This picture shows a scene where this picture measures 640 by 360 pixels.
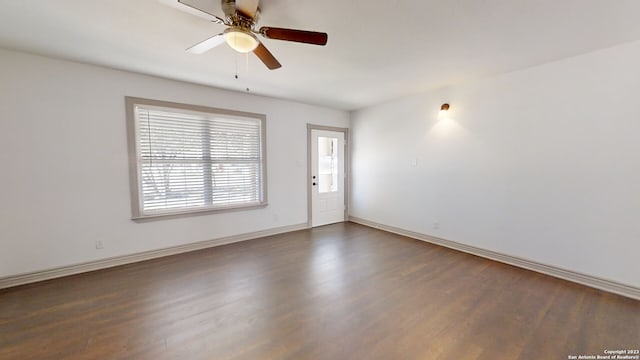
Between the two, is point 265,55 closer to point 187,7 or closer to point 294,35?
point 294,35

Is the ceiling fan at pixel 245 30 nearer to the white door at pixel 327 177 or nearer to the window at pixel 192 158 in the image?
the window at pixel 192 158

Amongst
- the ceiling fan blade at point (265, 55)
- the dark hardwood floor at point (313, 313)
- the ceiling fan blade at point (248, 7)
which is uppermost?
the ceiling fan blade at point (248, 7)

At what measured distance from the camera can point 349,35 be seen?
2248 mm

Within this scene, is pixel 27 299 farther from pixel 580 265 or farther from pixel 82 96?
pixel 580 265

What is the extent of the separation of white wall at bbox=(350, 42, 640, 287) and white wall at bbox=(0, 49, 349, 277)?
3.71m

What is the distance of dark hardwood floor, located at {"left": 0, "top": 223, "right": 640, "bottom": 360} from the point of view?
1790 mm

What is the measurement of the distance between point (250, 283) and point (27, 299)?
210 cm

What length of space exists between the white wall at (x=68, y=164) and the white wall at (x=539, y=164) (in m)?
3.71

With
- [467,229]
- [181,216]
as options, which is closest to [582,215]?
[467,229]

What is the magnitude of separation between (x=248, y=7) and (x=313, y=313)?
2.42 m

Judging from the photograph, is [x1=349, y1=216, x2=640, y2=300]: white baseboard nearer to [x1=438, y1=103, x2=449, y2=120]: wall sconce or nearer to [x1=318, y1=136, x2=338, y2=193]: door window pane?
[x1=318, y1=136, x2=338, y2=193]: door window pane

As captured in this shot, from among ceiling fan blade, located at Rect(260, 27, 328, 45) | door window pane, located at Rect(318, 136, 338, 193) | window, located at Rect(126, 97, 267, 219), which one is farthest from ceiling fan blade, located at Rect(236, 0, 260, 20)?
door window pane, located at Rect(318, 136, 338, 193)

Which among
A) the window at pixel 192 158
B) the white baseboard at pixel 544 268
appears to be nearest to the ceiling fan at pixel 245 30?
the window at pixel 192 158

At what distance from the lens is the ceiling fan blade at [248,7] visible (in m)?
1.62
